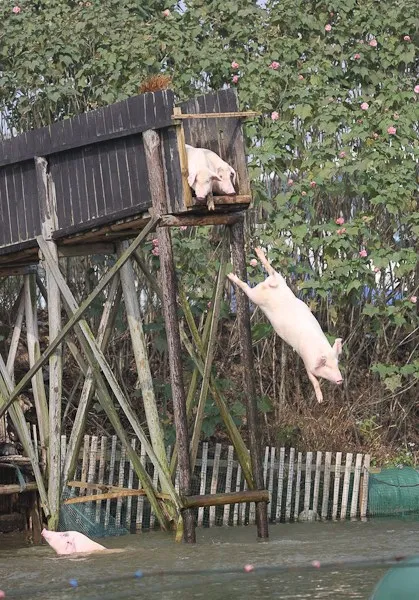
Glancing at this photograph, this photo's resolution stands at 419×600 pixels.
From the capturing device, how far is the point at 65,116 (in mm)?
19312

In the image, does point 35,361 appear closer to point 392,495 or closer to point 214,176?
point 214,176

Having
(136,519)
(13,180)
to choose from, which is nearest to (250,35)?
(13,180)

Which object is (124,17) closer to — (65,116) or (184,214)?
(65,116)

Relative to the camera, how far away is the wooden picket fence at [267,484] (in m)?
16.3

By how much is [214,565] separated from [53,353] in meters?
3.31

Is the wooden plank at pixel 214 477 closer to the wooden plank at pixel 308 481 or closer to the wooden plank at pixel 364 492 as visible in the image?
the wooden plank at pixel 308 481

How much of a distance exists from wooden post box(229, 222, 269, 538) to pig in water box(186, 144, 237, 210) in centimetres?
68

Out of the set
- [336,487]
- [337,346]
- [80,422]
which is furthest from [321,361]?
[336,487]

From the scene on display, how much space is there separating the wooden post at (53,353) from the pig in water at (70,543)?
0.78m

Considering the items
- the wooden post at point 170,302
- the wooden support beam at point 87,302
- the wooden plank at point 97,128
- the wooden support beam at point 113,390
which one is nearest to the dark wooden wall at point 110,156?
the wooden plank at point 97,128

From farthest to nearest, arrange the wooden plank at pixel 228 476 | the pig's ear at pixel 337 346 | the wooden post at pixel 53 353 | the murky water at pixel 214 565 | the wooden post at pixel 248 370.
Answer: the wooden plank at pixel 228 476, the wooden post at pixel 53 353, the wooden post at pixel 248 370, the murky water at pixel 214 565, the pig's ear at pixel 337 346

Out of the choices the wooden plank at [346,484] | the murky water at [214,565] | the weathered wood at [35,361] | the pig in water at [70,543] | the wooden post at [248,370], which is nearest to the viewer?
the murky water at [214,565]

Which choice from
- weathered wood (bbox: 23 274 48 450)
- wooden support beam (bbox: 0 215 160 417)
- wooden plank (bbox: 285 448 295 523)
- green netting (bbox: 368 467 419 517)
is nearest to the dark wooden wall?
wooden support beam (bbox: 0 215 160 417)

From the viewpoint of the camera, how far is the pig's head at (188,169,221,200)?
13.7m
